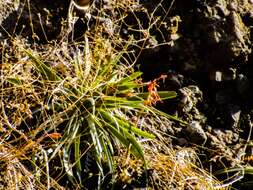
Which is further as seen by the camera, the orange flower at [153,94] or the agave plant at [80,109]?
the orange flower at [153,94]

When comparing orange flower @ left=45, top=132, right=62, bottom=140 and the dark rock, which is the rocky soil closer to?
the dark rock

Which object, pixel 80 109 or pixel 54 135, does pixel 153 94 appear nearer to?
pixel 80 109

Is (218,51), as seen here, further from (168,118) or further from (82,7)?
(82,7)

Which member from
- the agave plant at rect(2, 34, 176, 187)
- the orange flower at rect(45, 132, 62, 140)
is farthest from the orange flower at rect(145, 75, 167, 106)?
the orange flower at rect(45, 132, 62, 140)

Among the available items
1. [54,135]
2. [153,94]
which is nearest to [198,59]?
[153,94]

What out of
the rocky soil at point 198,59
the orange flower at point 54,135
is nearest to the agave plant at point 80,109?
the orange flower at point 54,135

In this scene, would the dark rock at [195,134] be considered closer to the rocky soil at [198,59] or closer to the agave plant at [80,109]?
the rocky soil at [198,59]

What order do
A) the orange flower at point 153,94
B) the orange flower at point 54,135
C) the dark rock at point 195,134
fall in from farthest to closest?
the dark rock at point 195,134
the orange flower at point 153,94
the orange flower at point 54,135

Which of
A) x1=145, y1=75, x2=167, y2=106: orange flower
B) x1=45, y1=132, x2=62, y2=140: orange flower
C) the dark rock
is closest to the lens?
x1=45, y1=132, x2=62, y2=140: orange flower

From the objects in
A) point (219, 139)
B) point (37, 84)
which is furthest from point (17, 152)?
point (219, 139)
